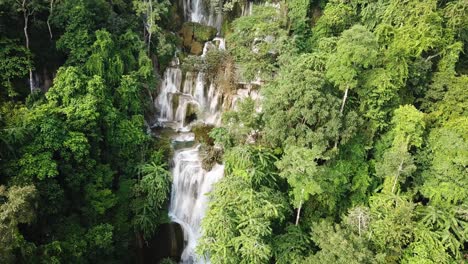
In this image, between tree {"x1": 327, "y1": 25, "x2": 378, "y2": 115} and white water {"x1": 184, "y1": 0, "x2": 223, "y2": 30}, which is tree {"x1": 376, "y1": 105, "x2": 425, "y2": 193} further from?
white water {"x1": 184, "y1": 0, "x2": 223, "y2": 30}

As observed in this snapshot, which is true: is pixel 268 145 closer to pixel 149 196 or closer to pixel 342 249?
pixel 342 249

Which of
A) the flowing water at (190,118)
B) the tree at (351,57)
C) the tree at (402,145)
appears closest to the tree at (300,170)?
the tree at (351,57)

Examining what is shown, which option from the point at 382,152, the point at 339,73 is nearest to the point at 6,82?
the point at 339,73

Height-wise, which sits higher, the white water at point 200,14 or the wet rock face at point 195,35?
the white water at point 200,14

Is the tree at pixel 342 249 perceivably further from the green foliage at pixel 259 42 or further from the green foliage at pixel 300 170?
the green foliage at pixel 259 42

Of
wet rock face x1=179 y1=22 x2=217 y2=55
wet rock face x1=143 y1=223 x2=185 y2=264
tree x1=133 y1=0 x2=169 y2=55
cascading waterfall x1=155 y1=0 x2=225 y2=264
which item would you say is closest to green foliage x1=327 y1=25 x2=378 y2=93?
cascading waterfall x1=155 y1=0 x2=225 y2=264
